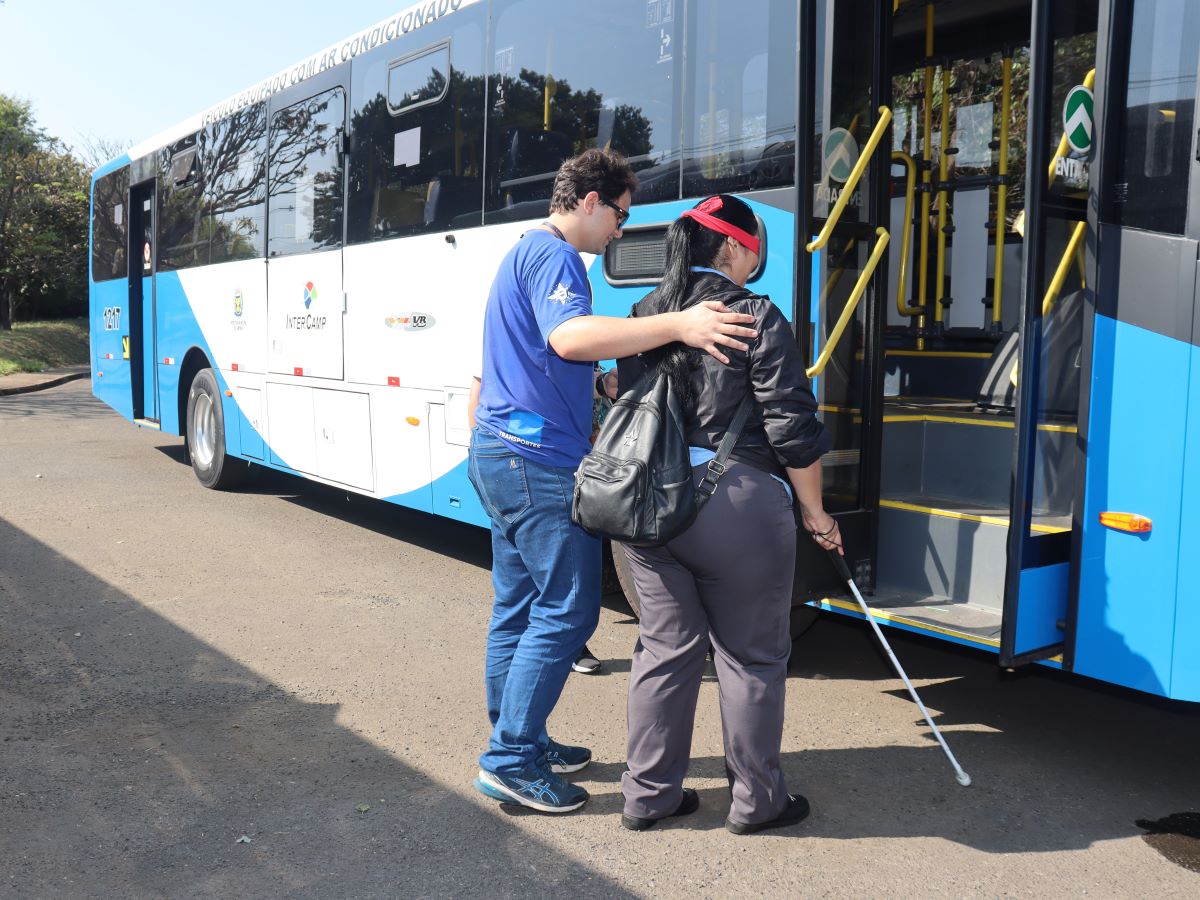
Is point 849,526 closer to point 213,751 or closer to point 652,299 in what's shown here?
point 652,299

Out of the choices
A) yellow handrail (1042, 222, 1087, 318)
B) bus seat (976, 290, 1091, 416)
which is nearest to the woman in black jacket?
bus seat (976, 290, 1091, 416)

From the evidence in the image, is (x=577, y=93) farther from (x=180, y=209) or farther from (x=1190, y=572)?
(x=180, y=209)

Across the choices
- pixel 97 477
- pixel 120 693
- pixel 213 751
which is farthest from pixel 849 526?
pixel 97 477

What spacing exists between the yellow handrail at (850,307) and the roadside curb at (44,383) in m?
20.2

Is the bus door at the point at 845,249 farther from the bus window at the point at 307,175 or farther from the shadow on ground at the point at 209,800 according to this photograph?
the bus window at the point at 307,175

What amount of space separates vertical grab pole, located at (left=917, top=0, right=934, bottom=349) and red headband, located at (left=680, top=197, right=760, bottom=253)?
344cm

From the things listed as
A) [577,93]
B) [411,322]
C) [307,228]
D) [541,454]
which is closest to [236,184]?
[307,228]

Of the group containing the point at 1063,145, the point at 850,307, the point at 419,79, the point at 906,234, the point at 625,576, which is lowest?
the point at 625,576

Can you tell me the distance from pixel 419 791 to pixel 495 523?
98 centimetres

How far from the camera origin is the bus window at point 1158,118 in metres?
3.57

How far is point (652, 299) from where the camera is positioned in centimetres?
342

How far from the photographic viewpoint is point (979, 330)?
6523 mm

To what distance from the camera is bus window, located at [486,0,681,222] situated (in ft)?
17.1

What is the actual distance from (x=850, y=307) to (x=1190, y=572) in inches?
60.4
